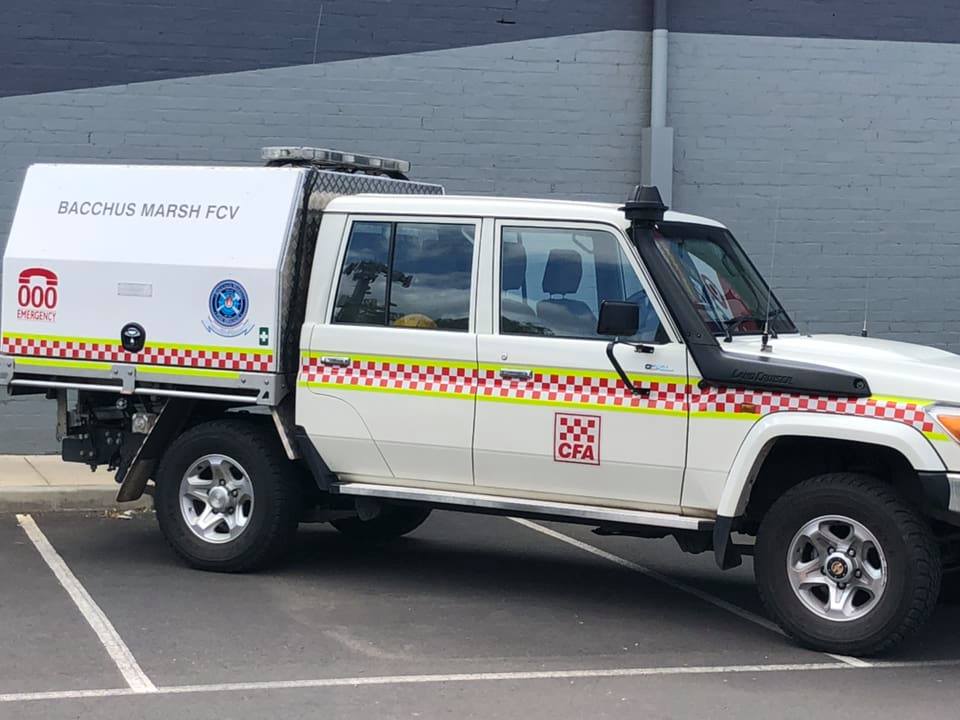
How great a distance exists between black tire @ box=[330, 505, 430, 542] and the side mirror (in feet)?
8.83

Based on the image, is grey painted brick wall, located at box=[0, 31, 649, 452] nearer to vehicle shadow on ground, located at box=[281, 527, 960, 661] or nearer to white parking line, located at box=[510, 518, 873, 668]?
white parking line, located at box=[510, 518, 873, 668]

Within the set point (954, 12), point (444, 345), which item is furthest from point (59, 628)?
point (954, 12)

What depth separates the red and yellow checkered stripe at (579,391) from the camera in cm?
674

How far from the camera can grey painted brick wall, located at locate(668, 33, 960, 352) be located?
13.0 m

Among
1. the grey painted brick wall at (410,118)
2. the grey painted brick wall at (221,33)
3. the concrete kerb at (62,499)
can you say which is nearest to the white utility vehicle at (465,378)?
the concrete kerb at (62,499)

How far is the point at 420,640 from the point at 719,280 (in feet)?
8.14

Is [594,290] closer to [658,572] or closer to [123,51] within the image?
[658,572]

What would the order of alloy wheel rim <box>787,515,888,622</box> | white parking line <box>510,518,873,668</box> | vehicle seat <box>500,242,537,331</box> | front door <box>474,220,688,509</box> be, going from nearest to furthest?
alloy wheel rim <box>787,515,888,622</box>, white parking line <box>510,518,873,668</box>, front door <box>474,220,688,509</box>, vehicle seat <box>500,242,537,331</box>

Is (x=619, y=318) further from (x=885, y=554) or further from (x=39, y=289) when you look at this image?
(x=39, y=289)

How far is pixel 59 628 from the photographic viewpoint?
23.1 feet

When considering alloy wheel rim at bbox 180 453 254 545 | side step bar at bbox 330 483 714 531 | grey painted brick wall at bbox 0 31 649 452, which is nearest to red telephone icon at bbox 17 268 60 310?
alloy wheel rim at bbox 180 453 254 545

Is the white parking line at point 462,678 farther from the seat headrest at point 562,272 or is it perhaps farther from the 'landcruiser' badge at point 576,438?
the seat headrest at point 562,272

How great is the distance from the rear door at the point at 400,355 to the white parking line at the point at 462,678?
5.06 feet

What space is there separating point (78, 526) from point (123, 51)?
4432 millimetres
